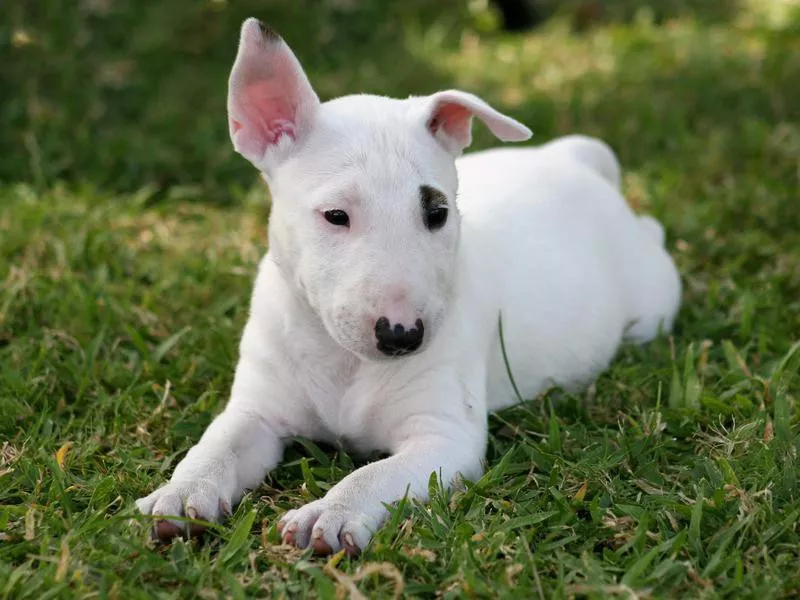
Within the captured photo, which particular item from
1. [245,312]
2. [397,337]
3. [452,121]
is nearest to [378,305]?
[397,337]

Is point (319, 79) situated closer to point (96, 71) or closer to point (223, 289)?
point (96, 71)

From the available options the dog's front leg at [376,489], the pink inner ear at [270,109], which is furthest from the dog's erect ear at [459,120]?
the dog's front leg at [376,489]

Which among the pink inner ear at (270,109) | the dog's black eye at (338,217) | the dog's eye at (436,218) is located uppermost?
the pink inner ear at (270,109)

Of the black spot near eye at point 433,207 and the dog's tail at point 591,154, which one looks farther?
the dog's tail at point 591,154

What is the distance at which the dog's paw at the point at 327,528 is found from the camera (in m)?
3.15

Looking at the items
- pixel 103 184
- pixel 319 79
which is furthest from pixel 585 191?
pixel 319 79

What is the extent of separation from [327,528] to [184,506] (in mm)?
→ 482

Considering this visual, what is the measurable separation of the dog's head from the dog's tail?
1.93m

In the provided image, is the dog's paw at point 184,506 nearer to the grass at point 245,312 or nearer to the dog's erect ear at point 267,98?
the grass at point 245,312

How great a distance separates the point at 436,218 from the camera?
3535mm

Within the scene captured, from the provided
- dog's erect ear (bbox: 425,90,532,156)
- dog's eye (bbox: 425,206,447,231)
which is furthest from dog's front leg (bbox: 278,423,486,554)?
dog's erect ear (bbox: 425,90,532,156)

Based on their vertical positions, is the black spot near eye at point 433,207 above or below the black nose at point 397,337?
above

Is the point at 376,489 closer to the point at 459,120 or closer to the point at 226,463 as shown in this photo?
the point at 226,463

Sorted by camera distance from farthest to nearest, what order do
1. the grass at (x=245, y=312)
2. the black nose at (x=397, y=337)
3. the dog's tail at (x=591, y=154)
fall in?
the dog's tail at (x=591, y=154)
the black nose at (x=397, y=337)
the grass at (x=245, y=312)
